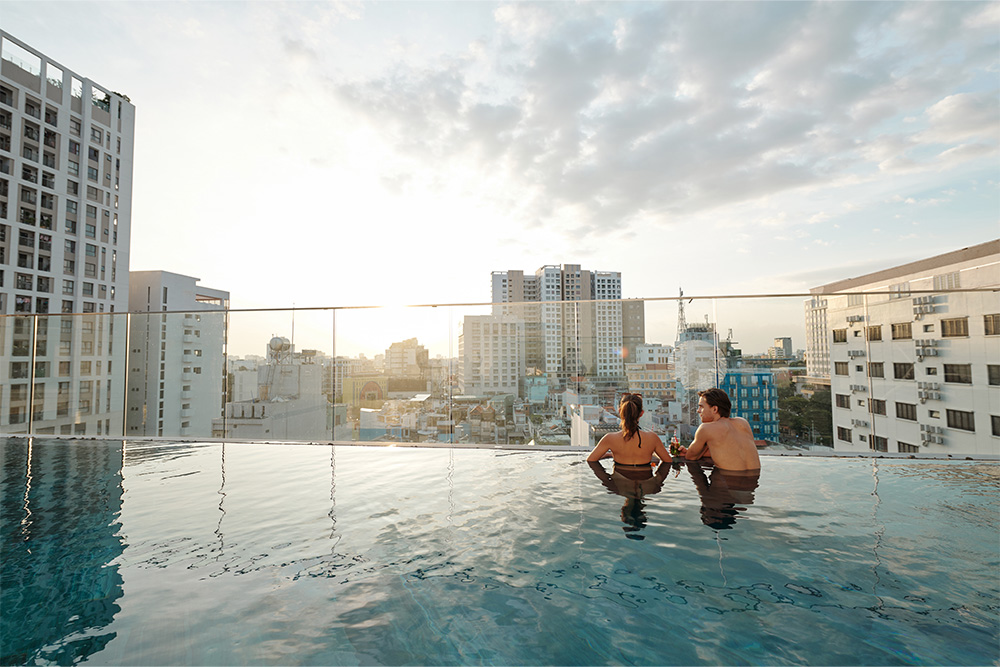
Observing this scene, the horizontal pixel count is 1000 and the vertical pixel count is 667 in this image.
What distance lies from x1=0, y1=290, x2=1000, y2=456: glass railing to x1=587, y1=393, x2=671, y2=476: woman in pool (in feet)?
1.87

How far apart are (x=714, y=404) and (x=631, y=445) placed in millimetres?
795

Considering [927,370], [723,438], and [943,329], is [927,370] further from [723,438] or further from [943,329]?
[723,438]

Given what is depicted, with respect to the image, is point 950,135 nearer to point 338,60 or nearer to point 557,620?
point 338,60

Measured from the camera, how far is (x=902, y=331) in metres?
5.63

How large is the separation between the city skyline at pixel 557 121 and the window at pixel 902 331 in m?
1.41

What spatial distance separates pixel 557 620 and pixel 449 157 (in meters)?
12.0

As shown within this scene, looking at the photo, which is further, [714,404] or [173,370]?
[173,370]

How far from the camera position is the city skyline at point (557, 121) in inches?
284

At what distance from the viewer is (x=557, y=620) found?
1.75 m

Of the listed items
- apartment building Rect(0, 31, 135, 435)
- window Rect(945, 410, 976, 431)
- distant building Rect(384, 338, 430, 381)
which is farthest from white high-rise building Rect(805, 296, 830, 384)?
apartment building Rect(0, 31, 135, 435)

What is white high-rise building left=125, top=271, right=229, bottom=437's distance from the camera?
629 centimetres

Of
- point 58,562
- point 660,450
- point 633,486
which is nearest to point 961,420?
point 660,450

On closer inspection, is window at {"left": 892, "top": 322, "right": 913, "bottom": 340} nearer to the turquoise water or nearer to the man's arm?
the turquoise water

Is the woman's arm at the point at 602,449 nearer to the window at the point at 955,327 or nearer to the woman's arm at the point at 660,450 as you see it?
the woman's arm at the point at 660,450
